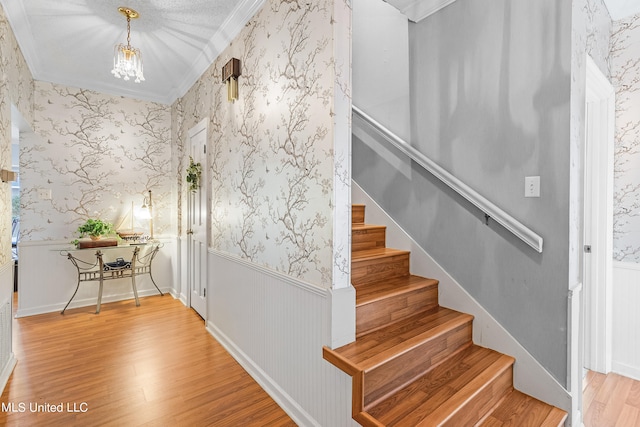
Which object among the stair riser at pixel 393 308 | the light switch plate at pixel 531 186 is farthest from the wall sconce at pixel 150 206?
the light switch plate at pixel 531 186

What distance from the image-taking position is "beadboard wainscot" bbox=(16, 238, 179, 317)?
3508 mm

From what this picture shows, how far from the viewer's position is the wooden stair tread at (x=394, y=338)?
1.45m

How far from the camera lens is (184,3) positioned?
2.29 meters

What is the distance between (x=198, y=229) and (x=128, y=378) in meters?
1.57

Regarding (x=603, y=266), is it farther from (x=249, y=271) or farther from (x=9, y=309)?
(x=9, y=309)

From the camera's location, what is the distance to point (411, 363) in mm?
1595

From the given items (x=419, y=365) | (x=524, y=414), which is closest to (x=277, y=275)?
(x=419, y=365)

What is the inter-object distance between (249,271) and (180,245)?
2.22 metres

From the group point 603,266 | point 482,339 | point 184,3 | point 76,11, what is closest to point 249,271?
point 482,339

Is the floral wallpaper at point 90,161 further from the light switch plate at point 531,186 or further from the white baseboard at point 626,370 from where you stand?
the white baseboard at point 626,370

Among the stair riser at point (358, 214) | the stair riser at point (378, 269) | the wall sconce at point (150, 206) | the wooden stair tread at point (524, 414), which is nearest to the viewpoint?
the wooden stair tread at point (524, 414)

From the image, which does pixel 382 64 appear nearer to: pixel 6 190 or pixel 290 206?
A: pixel 290 206

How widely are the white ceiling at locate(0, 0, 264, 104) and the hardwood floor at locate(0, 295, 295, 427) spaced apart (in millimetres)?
2688

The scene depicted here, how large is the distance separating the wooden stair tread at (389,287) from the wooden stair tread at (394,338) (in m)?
0.18
